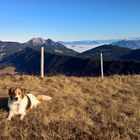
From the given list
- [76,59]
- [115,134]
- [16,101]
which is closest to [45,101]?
[16,101]

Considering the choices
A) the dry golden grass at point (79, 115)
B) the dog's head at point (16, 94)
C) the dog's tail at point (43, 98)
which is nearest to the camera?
the dry golden grass at point (79, 115)

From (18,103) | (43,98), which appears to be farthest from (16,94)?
(43,98)

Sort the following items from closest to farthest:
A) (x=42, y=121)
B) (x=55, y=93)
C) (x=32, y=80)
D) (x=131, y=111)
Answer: (x=42, y=121) < (x=131, y=111) < (x=55, y=93) < (x=32, y=80)

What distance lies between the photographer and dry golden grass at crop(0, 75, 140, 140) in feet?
26.4

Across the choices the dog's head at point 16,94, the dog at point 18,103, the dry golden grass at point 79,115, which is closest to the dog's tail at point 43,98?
the dry golden grass at point 79,115

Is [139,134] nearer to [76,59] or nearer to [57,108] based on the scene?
[57,108]

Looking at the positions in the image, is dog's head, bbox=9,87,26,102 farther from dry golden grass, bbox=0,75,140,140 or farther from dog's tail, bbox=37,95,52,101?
dog's tail, bbox=37,95,52,101

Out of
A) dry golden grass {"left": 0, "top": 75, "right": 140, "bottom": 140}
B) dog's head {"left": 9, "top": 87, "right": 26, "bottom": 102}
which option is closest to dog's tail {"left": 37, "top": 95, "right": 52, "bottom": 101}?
dry golden grass {"left": 0, "top": 75, "right": 140, "bottom": 140}

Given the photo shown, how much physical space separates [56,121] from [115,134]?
1.67 m

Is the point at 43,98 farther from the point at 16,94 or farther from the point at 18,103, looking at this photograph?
the point at 16,94

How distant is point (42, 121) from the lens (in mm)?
8883

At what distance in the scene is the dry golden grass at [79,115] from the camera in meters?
8.05

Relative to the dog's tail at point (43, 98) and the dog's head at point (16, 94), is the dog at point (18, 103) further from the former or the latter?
the dog's tail at point (43, 98)

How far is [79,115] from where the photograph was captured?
946 cm
